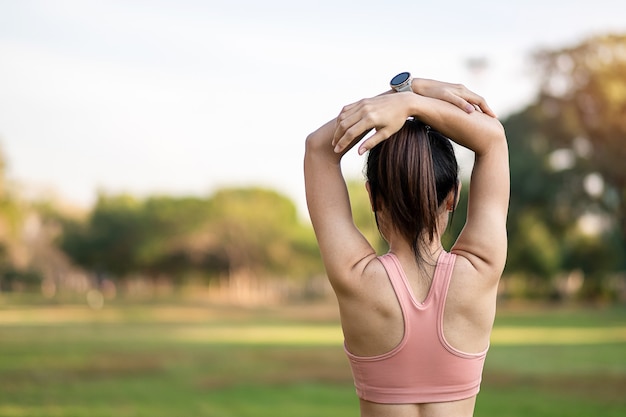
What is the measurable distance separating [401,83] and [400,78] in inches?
0.8

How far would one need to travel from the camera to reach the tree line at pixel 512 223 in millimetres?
31516

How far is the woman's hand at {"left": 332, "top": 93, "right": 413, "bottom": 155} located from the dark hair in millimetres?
51

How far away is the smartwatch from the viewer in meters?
1.87

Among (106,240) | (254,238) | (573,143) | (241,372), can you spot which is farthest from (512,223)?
(106,240)

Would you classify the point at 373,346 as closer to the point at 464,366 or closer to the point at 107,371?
the point at 464,366

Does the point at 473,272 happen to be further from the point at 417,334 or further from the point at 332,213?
the point at 332,213

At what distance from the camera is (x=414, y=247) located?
1818 millimetres

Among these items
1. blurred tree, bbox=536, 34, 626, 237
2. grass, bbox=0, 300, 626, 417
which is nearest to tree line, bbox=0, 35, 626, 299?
blurred tree, bbox=536, 34, 626, 237

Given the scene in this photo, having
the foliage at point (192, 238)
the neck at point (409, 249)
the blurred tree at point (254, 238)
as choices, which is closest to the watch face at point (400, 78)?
the neck at point (409, 249)

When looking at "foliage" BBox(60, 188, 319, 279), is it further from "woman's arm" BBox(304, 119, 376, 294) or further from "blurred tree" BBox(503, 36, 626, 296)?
Answer: "woman's arm" BBox(304, 119, 376, 294)

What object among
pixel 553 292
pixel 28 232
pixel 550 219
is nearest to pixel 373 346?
pixel 550 219

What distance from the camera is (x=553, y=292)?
51938 millimetres

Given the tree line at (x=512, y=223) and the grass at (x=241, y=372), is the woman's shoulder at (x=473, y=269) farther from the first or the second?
the grass at (x=241, y=372)

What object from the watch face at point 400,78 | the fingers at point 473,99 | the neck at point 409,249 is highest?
the watch face at point 400,78
